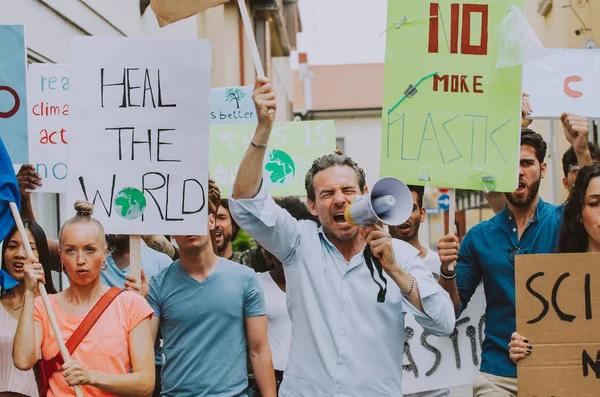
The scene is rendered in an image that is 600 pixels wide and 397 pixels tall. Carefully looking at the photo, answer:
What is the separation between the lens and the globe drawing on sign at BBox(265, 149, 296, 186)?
22.3ft

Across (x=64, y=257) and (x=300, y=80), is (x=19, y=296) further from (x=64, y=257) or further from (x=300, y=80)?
(x=300, y=80)

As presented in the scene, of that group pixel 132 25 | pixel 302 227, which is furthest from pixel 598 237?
pixel 132 25

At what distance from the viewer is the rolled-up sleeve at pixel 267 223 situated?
3395 millimetres

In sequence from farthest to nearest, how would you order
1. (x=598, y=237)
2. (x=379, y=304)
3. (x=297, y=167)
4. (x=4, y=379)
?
(x=297, y=167) < (x=4, y=379) < (x=598, y=237) < (x=379, y=304)

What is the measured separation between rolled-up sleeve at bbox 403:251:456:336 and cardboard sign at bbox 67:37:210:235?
3.63 feet

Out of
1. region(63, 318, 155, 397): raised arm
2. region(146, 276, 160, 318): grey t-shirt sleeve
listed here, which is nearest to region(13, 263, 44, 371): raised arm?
region(63, 318, 155, 397): raised arm

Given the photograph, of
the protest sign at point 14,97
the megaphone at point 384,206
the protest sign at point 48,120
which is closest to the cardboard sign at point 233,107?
the protest sign at point 48,120

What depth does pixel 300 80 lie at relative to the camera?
154 ft

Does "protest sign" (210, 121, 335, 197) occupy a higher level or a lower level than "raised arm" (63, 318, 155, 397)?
higher

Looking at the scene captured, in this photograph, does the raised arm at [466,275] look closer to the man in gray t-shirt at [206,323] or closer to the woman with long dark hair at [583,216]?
the woman with long dark hair at [583,216]

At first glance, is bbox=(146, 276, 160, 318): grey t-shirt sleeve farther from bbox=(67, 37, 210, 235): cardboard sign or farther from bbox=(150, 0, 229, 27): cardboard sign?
bbox=(150, 0, 229, 27): cardboard sign

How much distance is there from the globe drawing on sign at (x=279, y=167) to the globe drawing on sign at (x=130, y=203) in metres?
2.72

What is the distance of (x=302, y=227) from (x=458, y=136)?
2.81ft

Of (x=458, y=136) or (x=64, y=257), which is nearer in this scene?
(x=64, y=257)
